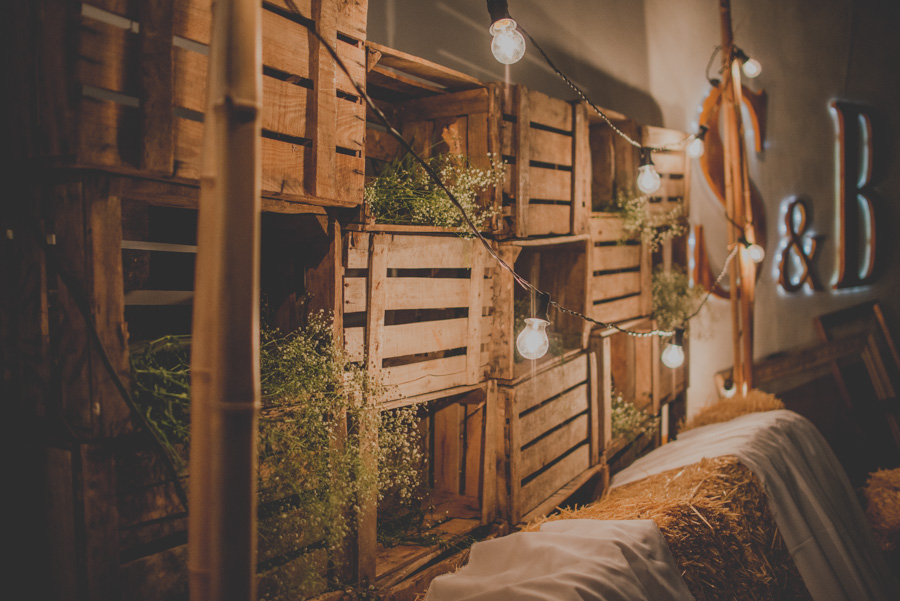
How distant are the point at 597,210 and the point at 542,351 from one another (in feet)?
8.51

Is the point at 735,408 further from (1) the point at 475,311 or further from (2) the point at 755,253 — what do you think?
(1) the point at 475,311

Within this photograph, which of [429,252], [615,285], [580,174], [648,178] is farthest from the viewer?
[615,285]

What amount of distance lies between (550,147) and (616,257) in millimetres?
1488

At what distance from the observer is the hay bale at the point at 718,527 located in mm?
3086

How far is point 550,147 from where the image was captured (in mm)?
4285

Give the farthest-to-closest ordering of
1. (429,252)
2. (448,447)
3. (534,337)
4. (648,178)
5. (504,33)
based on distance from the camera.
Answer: (648,178) < (448,447) < (429,252) < (534,337) < (504,33)

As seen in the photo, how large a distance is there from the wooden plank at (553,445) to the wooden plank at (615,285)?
1.09 m

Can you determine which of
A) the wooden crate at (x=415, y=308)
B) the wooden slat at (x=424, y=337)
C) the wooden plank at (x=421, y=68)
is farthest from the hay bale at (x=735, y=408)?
the wooden plank at (x=421, y=68)

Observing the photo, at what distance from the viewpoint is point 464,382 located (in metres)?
3.75

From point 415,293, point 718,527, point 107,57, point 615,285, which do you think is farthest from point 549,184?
point 107,57

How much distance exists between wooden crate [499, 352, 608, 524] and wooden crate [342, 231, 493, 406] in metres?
0.49

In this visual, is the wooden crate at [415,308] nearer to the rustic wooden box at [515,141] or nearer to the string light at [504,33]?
the rustic wooden box at [515,141]

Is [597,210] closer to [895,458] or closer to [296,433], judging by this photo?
[296,433]

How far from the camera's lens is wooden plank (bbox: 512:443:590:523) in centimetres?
405
